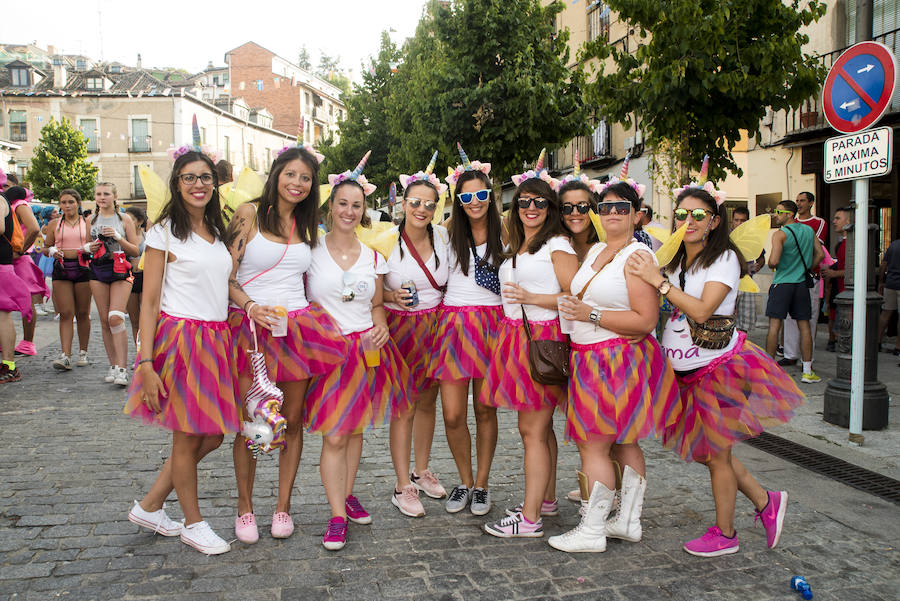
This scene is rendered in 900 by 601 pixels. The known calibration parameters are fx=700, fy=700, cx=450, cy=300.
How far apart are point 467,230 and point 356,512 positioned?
1.81 metres

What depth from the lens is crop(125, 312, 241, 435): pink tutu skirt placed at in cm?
337

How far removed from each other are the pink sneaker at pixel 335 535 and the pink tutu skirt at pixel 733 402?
1820 millimetres

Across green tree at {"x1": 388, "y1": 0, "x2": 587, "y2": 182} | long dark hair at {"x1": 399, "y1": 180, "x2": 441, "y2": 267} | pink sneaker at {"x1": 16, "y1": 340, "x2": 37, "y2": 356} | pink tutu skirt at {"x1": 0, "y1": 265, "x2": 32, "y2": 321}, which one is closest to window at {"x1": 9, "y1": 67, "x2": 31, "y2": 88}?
green tree at {"x1": 388, "y1": 0, "x2": 587, "y2": 182}

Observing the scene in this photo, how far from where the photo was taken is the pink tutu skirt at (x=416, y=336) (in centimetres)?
434

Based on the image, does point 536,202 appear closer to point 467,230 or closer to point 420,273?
point 467,230

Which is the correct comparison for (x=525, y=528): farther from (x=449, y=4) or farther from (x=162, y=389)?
(x=449, y=4)

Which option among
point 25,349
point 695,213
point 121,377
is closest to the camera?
point 695,213

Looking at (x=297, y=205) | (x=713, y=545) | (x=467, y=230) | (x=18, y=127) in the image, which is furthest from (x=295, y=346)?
(x=18, y=127)

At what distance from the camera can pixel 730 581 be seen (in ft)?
10.7

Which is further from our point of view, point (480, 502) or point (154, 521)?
point (480, 502)

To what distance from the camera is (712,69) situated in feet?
27.4

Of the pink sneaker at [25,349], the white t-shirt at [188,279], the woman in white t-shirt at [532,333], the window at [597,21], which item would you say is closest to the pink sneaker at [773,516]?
the woman in white t-shirt at [532,333]

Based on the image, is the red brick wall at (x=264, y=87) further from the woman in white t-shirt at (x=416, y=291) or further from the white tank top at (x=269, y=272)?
the white tank top at (x=269, y=272)

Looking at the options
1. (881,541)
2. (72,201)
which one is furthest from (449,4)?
(881,541)
